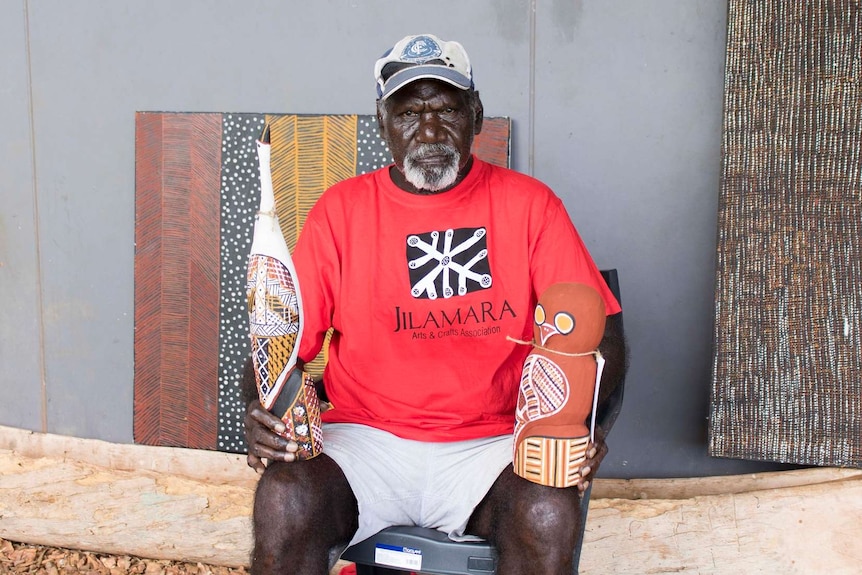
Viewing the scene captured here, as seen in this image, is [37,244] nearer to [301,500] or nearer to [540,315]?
[301,500]

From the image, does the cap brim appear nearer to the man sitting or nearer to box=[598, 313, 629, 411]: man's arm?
the man sitting

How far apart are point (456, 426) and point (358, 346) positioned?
31 cm

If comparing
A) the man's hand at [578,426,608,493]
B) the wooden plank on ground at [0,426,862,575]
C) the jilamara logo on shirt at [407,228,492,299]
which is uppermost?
the jilamara logo on shirt at [407,228,492,299]

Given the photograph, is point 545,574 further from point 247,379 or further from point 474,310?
point 247,379

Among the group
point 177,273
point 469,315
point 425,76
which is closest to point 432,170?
point 425,76

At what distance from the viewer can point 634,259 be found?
295 cm

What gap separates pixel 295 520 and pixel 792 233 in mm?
1798

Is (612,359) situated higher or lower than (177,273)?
lower

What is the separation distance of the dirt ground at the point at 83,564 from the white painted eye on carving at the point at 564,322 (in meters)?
1.67

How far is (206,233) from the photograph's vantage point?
10.3 ft

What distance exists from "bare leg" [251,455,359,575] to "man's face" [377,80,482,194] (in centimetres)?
73

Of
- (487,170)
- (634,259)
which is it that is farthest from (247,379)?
(634,259)

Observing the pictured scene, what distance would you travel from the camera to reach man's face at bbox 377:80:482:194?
6.81ft

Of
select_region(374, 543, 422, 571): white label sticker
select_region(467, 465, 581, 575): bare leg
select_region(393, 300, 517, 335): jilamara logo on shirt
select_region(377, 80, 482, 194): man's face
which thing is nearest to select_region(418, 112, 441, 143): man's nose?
select_region(377, 80, 482, 194): man's face
